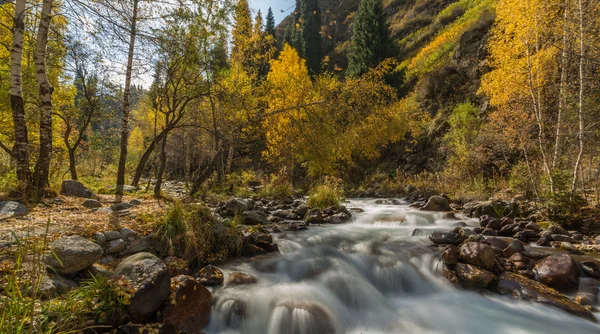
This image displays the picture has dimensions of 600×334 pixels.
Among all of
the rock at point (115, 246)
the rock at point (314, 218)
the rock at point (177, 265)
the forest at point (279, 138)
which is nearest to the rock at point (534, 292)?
the forest at point (279, 138)

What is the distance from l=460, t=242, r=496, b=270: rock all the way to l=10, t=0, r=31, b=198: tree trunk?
9.40 m

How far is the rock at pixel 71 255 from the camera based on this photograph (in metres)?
3.38

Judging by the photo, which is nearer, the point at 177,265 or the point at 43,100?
the point at 177,265

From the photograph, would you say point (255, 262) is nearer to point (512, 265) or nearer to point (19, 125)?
point (512, 265)

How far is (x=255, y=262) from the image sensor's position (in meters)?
5.53

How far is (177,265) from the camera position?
15.3ft

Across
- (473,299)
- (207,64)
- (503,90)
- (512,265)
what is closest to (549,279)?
(512,265)

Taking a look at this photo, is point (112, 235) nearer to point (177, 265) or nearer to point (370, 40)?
point (177, 265)

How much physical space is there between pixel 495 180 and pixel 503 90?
3902 mm

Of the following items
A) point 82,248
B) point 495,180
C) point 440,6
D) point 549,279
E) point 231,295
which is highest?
point 440,6

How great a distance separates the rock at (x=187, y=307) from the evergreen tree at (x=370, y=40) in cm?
2262

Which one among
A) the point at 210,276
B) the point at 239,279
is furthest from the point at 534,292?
the point at 210,276

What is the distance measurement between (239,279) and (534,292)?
4.75 meters

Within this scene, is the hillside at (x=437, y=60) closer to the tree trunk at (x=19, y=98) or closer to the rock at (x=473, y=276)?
the rock at (x=473, y=276)
